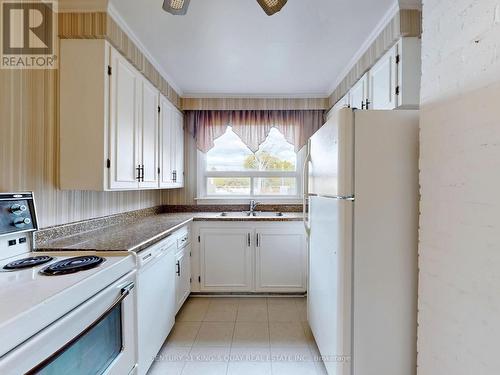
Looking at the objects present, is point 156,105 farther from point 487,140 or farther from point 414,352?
point 414,352

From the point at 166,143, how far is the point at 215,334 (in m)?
1.90

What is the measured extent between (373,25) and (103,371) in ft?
8.52

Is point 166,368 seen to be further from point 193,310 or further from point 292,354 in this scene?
point 292,354

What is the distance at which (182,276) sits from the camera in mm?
2477

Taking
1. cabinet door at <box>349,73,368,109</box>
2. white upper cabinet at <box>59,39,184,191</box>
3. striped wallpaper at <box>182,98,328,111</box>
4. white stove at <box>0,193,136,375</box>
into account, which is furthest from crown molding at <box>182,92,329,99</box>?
white stove at <box>0,193,136,375</box>

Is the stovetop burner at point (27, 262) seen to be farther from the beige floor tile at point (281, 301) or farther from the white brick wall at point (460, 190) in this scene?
the beige floor tile at point (281, 301)

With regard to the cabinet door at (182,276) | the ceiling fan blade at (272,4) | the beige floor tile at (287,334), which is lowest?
the beige floor tile at (287,334)

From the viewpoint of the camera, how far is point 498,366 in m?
0.87

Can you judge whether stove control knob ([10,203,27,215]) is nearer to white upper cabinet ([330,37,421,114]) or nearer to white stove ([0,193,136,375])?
white stove ([0,193,136,375])

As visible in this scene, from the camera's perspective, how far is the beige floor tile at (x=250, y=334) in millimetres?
2043

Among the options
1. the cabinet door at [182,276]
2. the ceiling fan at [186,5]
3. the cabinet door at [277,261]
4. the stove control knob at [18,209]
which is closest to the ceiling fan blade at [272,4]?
the ceiling fan at [186,5]

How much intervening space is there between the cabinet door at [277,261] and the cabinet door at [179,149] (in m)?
1.20

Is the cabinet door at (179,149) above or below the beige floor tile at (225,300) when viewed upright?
above

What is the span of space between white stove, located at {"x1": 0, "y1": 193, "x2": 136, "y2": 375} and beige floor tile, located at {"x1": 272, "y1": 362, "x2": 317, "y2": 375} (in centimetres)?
95
